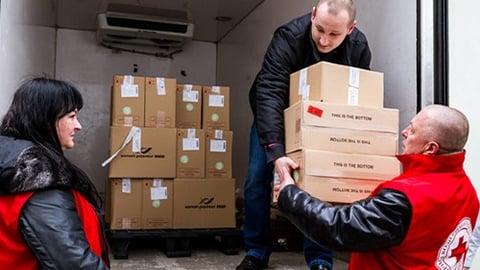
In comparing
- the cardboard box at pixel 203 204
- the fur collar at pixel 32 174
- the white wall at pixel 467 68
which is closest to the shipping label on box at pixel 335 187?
the white wall at pixel 467 68

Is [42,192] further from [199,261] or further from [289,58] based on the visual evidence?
[199,261]

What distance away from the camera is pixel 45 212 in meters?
1.08

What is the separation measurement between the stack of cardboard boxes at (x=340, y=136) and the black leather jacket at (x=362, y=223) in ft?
1.09

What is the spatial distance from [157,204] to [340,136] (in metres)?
1.93

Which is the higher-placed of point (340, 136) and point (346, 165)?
point (340, 136)

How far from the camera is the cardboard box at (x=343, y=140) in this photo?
5.76ft

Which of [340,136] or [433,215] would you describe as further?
[340,136]

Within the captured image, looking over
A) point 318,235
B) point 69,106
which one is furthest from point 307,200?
point 69,106

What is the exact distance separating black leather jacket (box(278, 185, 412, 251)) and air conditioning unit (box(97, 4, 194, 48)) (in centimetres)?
397

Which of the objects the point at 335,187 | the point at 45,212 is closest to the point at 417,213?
the point at 335,187

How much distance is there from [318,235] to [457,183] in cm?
41

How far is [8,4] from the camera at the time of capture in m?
2.11

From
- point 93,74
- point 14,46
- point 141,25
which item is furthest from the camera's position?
point 93,74

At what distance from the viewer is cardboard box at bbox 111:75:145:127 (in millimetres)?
3391
